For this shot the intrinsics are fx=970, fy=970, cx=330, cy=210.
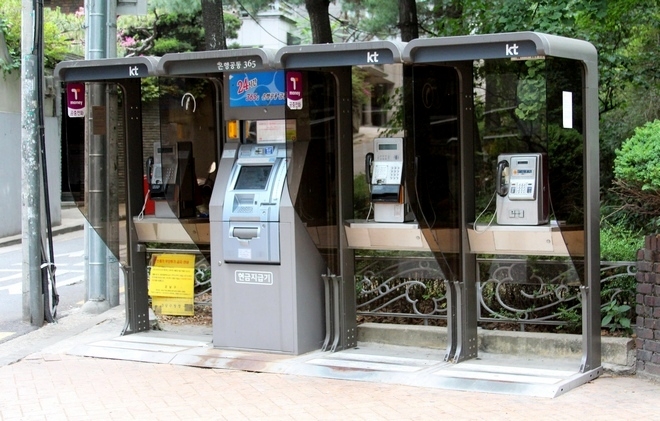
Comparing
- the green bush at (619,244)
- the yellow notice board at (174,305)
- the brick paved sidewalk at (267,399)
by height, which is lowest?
the brick paved sidewalk at (267,399)

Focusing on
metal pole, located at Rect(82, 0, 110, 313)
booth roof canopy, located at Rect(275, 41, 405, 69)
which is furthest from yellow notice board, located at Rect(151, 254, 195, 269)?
booth roof canopy, located at Rect(275, 41, 405, 69)

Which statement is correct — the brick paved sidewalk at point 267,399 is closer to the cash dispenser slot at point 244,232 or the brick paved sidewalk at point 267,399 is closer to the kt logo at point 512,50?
the cash dispenser slot at point 244,232

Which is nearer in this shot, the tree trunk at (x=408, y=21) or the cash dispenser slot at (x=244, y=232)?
the cash dispenser slot at (x=244, y=232)

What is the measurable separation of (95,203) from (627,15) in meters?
5.98

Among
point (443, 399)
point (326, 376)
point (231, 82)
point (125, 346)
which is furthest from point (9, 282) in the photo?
point (443, 399)

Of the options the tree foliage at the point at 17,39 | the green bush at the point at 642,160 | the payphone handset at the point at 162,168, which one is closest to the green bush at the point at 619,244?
the green bush at the point at 642,160

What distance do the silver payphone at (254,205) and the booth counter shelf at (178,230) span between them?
89 cm

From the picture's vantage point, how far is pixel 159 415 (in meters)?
6.30

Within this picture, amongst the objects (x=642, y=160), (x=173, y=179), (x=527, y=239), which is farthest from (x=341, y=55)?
(x=173, y=179)

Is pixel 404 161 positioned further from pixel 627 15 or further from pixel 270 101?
pixel 627 15

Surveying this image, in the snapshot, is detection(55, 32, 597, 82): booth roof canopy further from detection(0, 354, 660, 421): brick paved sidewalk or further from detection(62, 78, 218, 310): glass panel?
detection(0, 354, 660, 421): brick paved sidewalk

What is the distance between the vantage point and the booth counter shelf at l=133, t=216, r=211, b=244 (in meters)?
8.68

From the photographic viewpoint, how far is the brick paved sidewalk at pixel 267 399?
6.15m

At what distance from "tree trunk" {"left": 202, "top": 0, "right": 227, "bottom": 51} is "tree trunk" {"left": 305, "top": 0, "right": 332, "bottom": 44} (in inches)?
50.8
